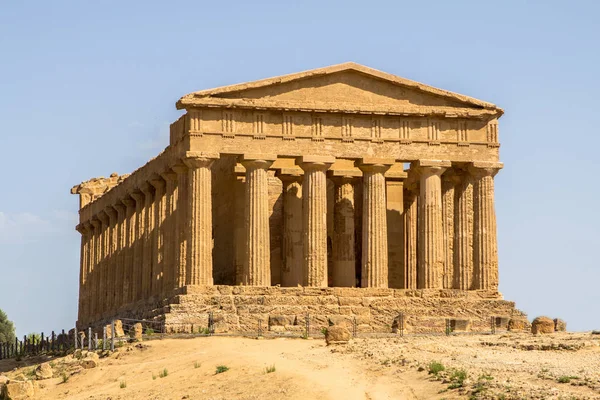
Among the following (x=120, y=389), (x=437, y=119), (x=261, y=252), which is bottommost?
(x=120, y=389)

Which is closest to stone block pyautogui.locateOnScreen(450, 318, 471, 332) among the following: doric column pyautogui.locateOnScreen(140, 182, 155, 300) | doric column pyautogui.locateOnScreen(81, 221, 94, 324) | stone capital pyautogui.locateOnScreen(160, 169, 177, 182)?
stone capital pyautogui.locateOnScreen(160, 169, 177, 182)

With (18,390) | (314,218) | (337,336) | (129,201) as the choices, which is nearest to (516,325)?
(337,336)

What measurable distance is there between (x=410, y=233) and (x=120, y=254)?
1749 centimetres

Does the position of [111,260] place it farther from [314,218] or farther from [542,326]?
[542,326]

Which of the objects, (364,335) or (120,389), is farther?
(364,335)

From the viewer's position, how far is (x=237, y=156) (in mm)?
76125

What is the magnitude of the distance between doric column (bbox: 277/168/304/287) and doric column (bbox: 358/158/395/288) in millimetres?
2967

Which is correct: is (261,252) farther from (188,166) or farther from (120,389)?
(120,389)

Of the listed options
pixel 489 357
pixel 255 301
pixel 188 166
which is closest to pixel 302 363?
pixel 489 357

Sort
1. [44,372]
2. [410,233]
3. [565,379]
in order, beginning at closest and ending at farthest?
[565,379]
[44,372]
[410,233]

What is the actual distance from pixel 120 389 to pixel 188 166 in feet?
55.6

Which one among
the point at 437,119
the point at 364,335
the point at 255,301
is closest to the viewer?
the point at 364,335

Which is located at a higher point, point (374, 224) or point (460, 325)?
point (374, 224)

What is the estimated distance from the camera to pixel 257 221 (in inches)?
2972
